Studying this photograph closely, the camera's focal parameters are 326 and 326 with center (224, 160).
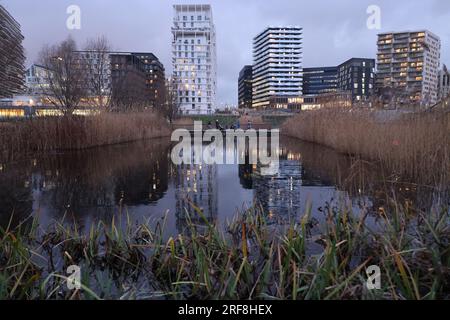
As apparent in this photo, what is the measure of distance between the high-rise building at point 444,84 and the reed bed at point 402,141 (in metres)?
0.37

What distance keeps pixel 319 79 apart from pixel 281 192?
167 m

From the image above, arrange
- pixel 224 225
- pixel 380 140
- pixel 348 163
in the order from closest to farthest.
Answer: pixel 224 225 → pixel 380 140 → pixel 348 163

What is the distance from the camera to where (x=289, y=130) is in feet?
73.6

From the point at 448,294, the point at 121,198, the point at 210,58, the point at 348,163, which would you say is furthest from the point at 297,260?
the point at 210,58

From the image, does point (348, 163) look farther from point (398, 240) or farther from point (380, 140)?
point (398, 240)

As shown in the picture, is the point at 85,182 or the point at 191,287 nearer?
the point at 191,287

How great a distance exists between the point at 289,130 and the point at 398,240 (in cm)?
2004

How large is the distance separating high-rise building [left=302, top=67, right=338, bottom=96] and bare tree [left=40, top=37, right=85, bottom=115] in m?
141

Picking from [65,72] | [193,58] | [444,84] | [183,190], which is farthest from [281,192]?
[193,58]

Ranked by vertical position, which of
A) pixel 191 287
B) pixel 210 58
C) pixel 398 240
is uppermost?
pixel 210 58

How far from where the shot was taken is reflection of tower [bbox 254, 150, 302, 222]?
4582mm

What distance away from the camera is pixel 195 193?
5.83 m

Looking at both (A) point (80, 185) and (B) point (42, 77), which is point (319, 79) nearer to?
(B) point (42, 77)
